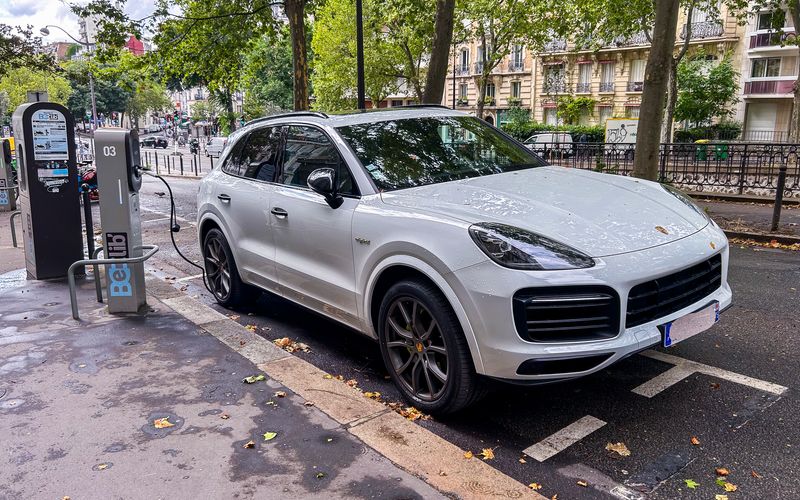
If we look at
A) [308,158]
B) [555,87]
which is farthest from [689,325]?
[555,87]

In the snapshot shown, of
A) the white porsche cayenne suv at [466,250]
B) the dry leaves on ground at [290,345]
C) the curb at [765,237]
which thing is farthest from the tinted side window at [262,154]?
the curb at [765,237]

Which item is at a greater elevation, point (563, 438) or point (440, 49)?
point (440, 49)

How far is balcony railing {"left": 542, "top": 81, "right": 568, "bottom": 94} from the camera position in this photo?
156 ft

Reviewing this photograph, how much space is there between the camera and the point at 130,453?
10.8 ft

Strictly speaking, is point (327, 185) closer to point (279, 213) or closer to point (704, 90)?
point (279, 213)

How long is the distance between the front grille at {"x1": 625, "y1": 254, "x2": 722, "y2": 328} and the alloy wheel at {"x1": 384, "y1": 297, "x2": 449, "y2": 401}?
1.03m

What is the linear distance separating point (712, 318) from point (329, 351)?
9.19ft

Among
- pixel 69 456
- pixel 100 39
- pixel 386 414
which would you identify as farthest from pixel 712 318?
pixel 100 39

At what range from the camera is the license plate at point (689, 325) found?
3.40 metres

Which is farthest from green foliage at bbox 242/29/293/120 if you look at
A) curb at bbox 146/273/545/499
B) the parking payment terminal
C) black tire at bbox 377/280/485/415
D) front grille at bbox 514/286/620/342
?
front grille at bbox 514/286/620/342

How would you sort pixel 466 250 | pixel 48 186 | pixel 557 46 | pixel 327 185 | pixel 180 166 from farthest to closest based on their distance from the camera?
pixel 557 46 < pixel 180 166 < pixel 48 186 < pixel 327 185 < pixel 466 250

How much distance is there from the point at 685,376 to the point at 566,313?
159 centimetres

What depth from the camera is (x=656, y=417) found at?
3.66m

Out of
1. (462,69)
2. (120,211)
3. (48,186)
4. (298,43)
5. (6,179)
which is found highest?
(462,69)
